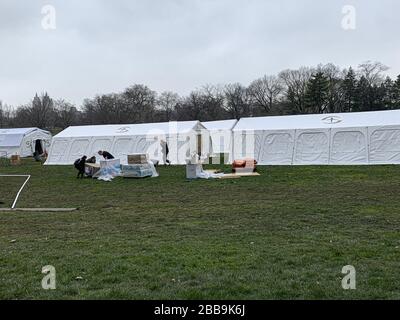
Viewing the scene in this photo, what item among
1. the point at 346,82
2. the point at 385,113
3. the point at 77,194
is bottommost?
the point at 77,194

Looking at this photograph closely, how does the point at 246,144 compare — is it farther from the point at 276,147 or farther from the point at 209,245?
the point at 209,245

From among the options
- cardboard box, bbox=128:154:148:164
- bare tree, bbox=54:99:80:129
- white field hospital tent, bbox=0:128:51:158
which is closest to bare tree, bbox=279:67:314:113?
bare tree, bbox=54:99:80:129

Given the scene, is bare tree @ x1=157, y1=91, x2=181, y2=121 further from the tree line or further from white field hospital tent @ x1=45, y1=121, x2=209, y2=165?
white field hospital tent @ x1=45, y1=121, x2=209, y2=165

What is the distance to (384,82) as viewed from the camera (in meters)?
75.5

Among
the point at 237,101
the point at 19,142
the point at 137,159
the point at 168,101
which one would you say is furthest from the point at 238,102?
the point at 137,159

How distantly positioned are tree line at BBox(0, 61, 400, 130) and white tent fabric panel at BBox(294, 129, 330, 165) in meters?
50.3

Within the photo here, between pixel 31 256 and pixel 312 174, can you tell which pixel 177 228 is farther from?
pixel 312 174

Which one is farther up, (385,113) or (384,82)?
(384,82)

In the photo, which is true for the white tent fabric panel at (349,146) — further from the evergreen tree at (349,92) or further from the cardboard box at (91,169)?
the evergreen tree at (349,92)

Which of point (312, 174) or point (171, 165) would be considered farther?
point (171, 165)

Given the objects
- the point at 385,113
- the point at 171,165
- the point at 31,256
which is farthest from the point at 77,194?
the point at 385,113

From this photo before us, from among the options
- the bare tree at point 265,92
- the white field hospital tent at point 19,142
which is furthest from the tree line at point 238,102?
the white field hospital tent at point 19,142

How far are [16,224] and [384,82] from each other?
76265 millimetres

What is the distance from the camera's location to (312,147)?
24516 millimetres
